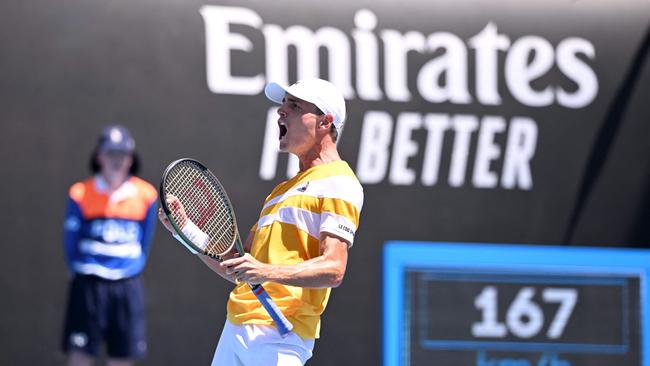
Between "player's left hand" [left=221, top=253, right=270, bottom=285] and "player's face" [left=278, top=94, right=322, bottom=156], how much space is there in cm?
48

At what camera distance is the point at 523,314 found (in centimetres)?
714

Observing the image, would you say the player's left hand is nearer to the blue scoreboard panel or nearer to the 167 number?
the blue scoreboard panel

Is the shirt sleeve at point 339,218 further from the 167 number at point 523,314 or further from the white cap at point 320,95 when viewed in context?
the 167 number at point 523,314

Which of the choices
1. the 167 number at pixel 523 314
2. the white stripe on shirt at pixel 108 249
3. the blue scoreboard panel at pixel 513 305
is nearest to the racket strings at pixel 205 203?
the white stripe on shirt at pixel 108 249

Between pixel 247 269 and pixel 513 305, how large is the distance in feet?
13.9

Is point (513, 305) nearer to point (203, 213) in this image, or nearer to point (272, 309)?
point (203, 213)

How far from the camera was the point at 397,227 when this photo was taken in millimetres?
Answer: 7082

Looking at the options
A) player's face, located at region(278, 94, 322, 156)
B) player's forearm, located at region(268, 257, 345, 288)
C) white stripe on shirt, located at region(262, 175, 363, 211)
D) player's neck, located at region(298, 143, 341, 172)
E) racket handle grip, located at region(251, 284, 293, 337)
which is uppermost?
player's face, located at region(278, 94, 322, 156)

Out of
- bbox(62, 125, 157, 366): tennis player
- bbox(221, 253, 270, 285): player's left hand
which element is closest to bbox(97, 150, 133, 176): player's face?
bbox(62, 125, 157, 366): tennis player

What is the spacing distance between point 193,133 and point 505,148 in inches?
76.4

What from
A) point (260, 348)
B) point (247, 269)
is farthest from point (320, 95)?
point (260, 348)

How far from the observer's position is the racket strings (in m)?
3.60

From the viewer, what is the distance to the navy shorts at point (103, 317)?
6566mm

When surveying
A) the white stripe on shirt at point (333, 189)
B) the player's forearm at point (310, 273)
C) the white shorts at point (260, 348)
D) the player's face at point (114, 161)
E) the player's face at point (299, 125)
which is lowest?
the white shorts at point (260, 348)
